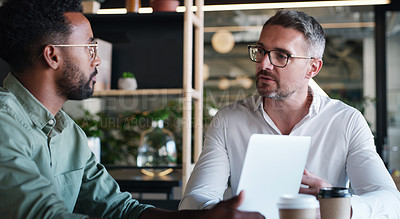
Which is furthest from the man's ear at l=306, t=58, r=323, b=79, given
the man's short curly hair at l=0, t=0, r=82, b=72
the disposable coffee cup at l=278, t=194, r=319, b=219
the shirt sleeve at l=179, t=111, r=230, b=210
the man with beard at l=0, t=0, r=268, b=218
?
the disposable coffee cup at l=278, t=194, r=319, b=219

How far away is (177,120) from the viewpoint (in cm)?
348

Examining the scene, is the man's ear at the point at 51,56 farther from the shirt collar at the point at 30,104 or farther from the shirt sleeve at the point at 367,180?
the shirt sleeve at the point at 367,180

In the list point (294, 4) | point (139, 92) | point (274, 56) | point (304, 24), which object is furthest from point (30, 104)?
point (294, 4)

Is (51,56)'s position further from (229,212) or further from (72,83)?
(229,212)

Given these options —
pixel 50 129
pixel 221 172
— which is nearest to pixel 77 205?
pixel 50 129

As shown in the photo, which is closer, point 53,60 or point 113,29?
point 53,60

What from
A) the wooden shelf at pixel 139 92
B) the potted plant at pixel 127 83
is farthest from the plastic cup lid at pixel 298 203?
the potted plant at pixel 127 83

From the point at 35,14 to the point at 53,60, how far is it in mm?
130

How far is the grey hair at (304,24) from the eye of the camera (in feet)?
6.41

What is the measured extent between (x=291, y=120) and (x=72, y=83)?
0.93 metres

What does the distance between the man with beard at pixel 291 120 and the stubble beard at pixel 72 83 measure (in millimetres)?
506

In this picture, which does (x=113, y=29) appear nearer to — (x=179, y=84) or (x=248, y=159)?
(x=179, y=84)

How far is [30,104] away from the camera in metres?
1.25

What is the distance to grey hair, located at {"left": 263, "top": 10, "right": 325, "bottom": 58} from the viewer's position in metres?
1.95
